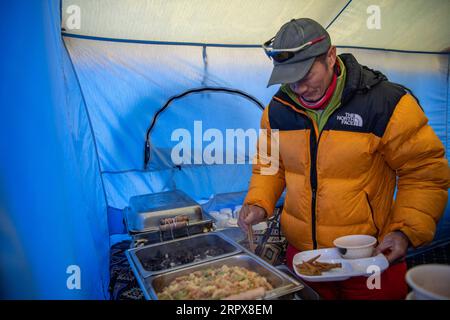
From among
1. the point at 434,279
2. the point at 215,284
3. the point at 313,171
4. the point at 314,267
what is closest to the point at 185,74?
the point at 313,171

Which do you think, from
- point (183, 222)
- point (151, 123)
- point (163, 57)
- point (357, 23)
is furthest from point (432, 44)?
point (183, 222)

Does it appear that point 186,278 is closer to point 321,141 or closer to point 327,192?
point 327,192

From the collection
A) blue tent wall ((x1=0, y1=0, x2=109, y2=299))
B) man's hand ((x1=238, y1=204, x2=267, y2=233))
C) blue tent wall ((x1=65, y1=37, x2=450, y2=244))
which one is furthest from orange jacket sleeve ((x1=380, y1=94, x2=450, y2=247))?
blue tent wall ((x1=65, y1=37, x2=450, y2=244))

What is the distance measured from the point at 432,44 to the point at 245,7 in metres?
2.49

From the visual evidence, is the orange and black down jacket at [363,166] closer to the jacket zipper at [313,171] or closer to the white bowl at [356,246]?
the jacket zipper at [313,171]

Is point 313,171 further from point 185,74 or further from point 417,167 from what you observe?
point 185,74

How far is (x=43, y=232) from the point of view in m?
1.26

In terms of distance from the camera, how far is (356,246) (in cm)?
146

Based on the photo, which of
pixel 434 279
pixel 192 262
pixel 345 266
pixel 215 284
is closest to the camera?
pixel 434 279

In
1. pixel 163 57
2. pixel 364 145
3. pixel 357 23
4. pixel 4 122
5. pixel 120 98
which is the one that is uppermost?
pixel 357 23

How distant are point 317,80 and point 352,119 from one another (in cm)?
27

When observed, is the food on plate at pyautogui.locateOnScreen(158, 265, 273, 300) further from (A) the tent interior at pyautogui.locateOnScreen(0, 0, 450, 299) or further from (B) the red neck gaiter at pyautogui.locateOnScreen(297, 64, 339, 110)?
(B) the red neck gaiter at pyautogui.locateOnScreen(297, 64, 339, 110)

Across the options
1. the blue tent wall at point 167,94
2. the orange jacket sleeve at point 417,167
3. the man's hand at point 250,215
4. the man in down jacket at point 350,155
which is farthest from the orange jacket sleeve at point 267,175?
the blue tent wall at point 167,94

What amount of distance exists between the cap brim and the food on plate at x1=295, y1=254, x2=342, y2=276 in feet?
2.76
